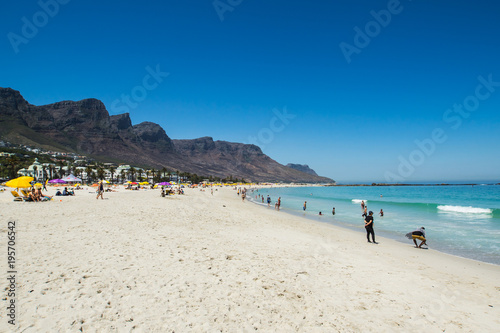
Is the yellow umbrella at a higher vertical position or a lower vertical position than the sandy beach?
higher

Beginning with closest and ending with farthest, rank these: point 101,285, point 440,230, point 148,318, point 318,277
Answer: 1. point 148,318
2. point 101,285
3. point 318,277
4. point 440,230

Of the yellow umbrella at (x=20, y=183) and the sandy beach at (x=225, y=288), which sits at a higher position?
the yellow umbrella at (x=20, y=183)

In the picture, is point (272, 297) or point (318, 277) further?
point (318, 277)

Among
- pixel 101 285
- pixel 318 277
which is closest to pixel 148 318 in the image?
pixel 101 285

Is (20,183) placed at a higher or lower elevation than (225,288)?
higher

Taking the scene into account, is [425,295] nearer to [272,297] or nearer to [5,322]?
[272,297]

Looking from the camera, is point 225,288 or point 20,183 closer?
point 225,288

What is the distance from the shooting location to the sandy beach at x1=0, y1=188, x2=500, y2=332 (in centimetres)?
406

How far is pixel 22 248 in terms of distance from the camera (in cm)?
676

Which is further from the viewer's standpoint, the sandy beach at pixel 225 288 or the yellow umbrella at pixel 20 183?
the yellow umbrella at pixel 20 183

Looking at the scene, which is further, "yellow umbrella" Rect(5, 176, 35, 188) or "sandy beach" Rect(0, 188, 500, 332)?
"yellow umbrella" Rect(5, 176, 35, 188)

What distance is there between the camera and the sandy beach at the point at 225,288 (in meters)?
4.06

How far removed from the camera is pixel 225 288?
5285 mm

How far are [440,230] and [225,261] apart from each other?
18127 millimetres
